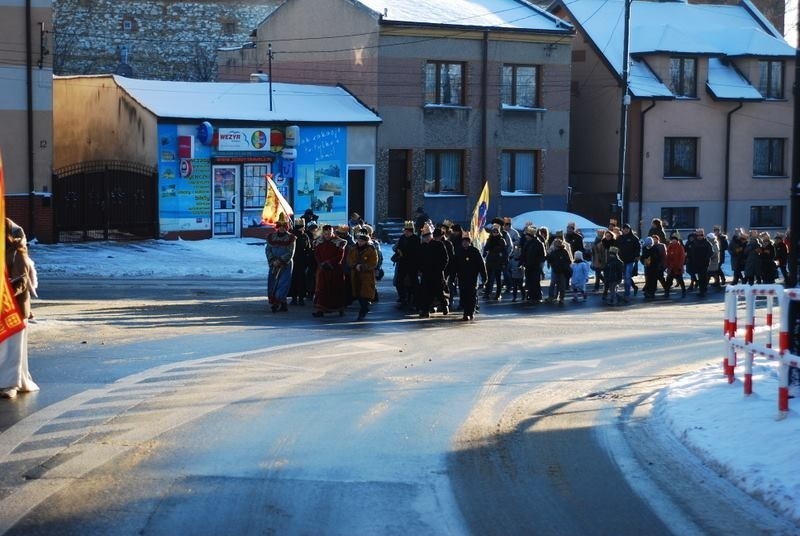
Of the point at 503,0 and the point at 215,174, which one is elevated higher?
the point at 503,0

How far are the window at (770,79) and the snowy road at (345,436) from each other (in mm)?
31118

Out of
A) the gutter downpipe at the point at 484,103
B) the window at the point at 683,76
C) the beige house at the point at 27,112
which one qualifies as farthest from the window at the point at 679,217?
the beige house at the point at 27,112

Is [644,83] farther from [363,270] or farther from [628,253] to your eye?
[363,270]

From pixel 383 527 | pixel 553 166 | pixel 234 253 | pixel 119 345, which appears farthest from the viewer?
pixel 553 166

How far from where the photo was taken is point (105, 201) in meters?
33.8

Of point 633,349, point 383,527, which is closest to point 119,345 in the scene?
point 633,349

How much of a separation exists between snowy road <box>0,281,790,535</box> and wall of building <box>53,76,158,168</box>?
17.0 meters

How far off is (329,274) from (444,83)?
21.3 metres

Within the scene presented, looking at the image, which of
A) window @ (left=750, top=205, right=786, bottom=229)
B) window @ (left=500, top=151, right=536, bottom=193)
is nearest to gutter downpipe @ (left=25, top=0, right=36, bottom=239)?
window @ (left=500, top=151, right=536, bottom=193)

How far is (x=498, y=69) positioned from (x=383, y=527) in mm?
34794

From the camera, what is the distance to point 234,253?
109ft

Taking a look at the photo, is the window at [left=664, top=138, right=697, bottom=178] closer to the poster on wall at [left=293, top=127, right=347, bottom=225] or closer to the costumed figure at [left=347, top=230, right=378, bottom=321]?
the poster on wall at [left=293, top=127, right=347, bottom=225]

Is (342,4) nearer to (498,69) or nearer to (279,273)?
(498,69)

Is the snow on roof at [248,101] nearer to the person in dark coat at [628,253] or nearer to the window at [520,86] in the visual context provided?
the window at [520,86]
